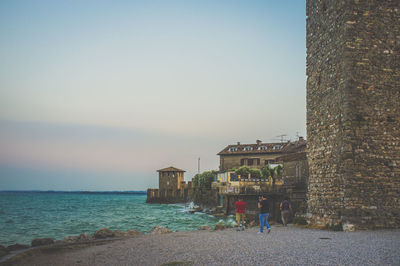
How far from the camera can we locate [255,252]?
8.89 meters

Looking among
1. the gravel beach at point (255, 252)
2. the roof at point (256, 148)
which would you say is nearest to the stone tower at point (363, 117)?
the gravel beach at point (255, 252)

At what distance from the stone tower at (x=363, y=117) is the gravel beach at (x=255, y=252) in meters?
1.33

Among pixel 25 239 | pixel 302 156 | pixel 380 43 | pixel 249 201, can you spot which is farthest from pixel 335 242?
pixel 249 201

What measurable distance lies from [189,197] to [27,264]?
60180 mm

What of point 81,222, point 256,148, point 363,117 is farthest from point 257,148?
point 363,117

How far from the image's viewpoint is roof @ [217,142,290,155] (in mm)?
64125

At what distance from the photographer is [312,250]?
9.01 m

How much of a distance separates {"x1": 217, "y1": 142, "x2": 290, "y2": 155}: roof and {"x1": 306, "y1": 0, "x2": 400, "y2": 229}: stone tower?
48636 millimetres

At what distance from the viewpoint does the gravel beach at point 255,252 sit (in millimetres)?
7918

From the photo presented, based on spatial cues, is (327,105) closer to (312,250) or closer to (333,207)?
(333,207)

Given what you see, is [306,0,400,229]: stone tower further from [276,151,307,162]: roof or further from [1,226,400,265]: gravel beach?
[276,151,307,162]: roof

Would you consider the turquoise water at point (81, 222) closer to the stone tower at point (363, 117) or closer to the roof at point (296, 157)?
the roof at point (296, 157)

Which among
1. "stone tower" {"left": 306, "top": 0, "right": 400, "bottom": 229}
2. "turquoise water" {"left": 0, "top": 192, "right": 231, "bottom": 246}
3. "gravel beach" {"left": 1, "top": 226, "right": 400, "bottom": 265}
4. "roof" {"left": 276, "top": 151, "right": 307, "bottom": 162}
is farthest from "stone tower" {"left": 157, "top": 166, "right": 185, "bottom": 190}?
"gravel beach" {"left": 1, "top": 226, "right": 400, "bottom": 265}

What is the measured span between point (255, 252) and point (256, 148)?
58479mm
